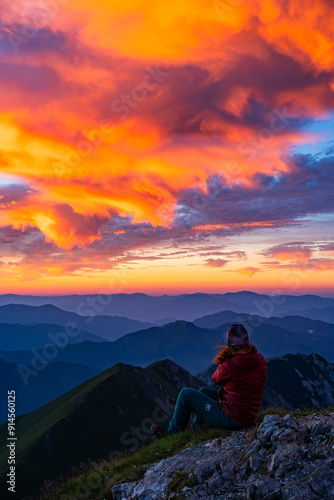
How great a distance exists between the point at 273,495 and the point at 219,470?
1.79 meters

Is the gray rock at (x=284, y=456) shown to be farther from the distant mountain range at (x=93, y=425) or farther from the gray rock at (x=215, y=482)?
the distant mountain range at (x=93, y=425)

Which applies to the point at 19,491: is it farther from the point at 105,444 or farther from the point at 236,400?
the point at 236,400

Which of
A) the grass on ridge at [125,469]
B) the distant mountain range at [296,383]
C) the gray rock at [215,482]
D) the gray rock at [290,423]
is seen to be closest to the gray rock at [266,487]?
the gray rock at [215,482]

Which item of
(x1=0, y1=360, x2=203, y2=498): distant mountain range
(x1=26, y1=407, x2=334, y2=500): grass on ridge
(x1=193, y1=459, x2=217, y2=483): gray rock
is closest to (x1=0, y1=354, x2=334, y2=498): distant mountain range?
(x1=0, y1=360, x2=203, y2=498): distant mountain range

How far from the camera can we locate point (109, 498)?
8438 millimetres

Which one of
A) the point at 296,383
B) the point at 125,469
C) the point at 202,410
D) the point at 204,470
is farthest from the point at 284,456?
the point at 296,383

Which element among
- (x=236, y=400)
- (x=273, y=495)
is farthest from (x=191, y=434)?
(x=273, y=495)

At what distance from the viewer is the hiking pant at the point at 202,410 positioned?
31.4 ft

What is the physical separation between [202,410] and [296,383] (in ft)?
653

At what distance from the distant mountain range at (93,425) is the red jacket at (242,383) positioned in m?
62.2

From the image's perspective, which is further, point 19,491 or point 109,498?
point 19,491

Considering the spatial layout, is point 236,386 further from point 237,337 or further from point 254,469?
point 254,469

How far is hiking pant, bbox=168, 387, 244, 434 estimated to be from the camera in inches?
377

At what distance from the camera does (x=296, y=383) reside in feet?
586
